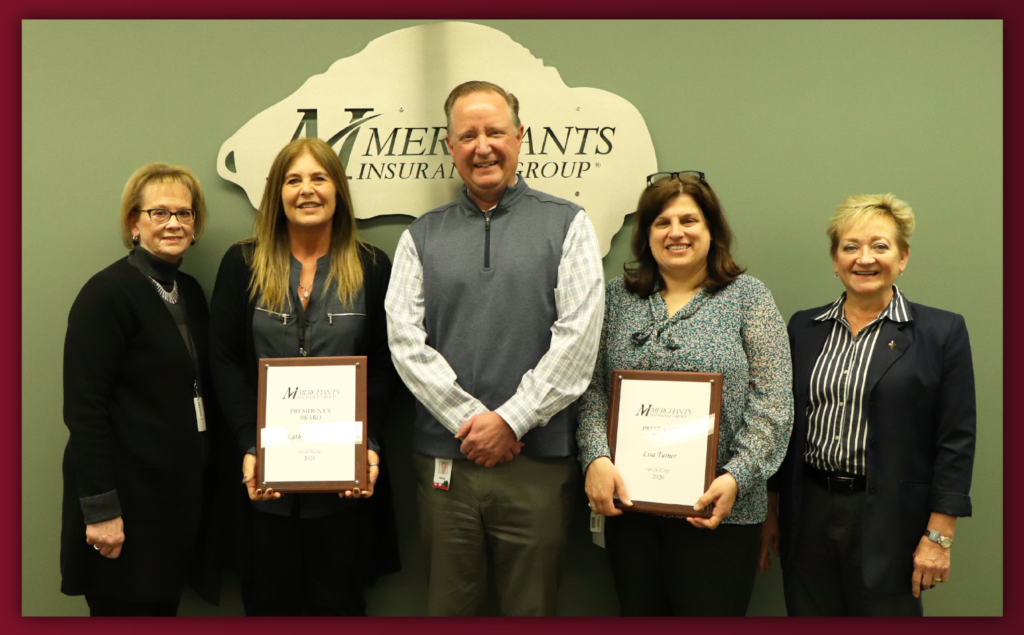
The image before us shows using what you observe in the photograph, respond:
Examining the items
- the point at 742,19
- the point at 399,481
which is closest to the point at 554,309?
the point at 399,481

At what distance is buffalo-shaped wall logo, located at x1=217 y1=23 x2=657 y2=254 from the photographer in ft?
8.45

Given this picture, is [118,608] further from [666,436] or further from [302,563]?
[666,436]

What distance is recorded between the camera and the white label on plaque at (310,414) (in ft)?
6.88

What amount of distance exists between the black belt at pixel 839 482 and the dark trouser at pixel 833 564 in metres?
0.01

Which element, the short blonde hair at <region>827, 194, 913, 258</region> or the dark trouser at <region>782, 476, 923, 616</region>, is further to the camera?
the short blonde hair at <region>827, 194, 913, 258</region>

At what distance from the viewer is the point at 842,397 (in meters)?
2.09

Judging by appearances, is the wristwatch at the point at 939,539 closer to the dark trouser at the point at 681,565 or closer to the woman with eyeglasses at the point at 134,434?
the dark trouser at the point at 681,565

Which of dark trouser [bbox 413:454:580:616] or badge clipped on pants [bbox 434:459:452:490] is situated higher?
badge clipped on pants [bbox 434:459:452:490]

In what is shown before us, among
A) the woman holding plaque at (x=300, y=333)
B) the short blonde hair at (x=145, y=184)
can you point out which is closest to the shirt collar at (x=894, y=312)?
the woman holding plaque at (x=300, y=333)

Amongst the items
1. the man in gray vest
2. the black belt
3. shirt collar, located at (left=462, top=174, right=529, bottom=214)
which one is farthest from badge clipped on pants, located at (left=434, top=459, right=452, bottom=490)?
the black belt

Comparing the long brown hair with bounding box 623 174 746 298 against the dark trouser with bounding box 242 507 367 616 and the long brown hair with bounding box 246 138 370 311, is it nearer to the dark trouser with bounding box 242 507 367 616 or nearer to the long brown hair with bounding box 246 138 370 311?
the long brown hair with bounding box 246 138 370 311

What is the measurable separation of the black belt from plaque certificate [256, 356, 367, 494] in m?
1.42

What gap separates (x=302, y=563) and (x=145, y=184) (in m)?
1.40

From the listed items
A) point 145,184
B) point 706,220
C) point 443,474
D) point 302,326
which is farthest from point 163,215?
point 706,220
